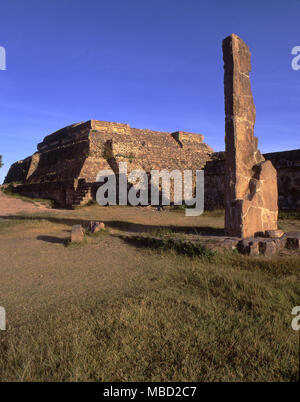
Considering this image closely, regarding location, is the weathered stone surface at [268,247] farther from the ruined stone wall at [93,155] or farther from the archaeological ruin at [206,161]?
the ruined stone wall at [93,155]

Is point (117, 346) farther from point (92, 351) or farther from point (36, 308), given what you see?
point (36, 308)

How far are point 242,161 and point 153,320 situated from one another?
4.45 m

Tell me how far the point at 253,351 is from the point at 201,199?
11.2 meters

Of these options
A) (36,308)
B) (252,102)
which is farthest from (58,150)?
(36,308)

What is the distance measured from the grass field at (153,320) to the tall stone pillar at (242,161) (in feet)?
4.50

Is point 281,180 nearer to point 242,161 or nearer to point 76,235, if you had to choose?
point 242,161

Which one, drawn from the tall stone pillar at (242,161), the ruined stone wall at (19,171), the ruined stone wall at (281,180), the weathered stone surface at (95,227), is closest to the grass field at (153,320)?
the tall stone pillar at (242,161)

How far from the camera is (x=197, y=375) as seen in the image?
5.57 feet

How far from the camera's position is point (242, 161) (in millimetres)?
5902

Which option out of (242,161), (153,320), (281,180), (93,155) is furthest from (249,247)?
(93,155)

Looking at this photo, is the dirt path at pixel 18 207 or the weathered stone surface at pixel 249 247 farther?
the dirt path at pixel 18 207

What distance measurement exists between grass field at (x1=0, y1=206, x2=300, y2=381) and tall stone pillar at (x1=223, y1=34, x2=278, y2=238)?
1372mm

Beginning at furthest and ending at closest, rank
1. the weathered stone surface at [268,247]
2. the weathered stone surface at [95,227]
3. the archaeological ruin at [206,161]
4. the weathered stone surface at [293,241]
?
the weathered stone surface at [95,227] < the archaeological ruin at [206,161] < the weathered stone surface at [293,241] < the weathered stone surface at [268,247]

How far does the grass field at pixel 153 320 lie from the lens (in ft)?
5.79
